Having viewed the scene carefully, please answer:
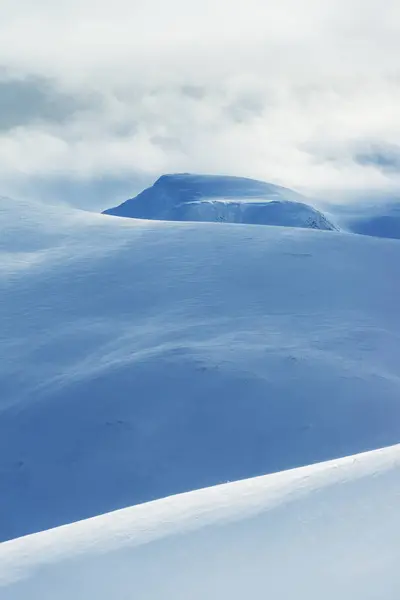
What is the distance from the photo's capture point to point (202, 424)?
13.2ft

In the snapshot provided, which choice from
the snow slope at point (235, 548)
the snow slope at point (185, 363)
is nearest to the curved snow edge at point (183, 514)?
the snow slope at point (235, 548)

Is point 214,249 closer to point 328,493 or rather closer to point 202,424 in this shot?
point 202,424

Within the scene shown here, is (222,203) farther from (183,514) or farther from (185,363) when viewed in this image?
(183,514)

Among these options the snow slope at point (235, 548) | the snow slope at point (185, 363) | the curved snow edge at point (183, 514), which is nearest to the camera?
the snow slope at point (235, 548)

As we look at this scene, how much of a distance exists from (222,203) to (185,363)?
56598 millimetres

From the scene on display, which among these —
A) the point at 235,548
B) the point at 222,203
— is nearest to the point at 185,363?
the point at 235,548

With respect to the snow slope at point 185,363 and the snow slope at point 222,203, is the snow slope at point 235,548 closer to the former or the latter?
the snow slope at point 185,363

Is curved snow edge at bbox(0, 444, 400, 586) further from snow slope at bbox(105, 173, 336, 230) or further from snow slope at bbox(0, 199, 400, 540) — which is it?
snow slope at bbox(105, 173, 336, 230)

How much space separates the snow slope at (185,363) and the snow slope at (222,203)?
49.9 meters

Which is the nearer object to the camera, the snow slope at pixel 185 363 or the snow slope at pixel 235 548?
the snow slope at pixel 235 548

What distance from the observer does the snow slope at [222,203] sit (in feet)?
193

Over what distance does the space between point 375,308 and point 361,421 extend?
1600 millimetres

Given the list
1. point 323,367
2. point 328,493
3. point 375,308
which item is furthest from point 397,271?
point 328,493

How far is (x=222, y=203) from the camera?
60.5 meters
